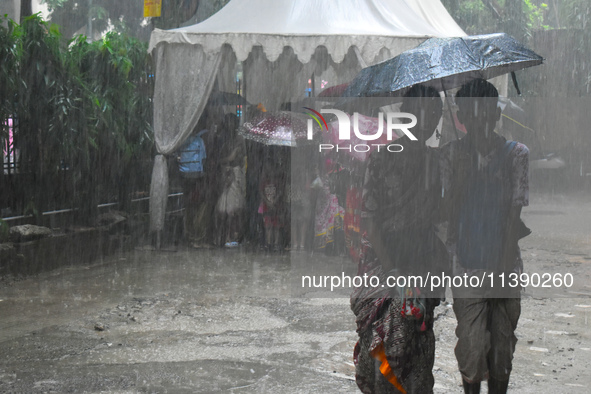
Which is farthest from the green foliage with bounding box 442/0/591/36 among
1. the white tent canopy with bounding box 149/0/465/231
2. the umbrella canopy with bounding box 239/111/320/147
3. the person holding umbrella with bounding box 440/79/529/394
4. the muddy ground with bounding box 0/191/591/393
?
the person holding umbrella with bounding box 440/79/529/394

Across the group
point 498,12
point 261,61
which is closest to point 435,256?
point 261,61

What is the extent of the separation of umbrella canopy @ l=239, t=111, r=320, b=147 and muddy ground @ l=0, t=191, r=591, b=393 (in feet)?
4.92

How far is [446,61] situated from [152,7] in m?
8.13

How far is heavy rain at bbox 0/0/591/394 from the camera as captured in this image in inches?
136

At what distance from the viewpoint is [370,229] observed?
3.44m

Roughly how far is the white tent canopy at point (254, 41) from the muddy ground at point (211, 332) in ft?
6.55

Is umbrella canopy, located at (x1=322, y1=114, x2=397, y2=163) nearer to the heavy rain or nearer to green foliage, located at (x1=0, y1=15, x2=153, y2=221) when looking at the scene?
the heavy rain

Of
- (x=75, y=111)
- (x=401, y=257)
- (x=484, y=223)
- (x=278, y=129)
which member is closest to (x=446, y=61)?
(x=484, y=223)

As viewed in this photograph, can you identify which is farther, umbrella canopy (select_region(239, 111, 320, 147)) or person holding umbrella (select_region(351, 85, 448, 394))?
umbrella canopy (select_region(239, 111, 320, 147))

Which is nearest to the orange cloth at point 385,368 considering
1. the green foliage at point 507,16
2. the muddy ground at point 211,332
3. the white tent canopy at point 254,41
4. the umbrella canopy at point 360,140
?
the muddy ground at point 211,332

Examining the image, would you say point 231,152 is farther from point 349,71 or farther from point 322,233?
point 349,71

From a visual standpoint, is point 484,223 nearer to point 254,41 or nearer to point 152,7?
point 254,41

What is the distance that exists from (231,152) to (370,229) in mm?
6413

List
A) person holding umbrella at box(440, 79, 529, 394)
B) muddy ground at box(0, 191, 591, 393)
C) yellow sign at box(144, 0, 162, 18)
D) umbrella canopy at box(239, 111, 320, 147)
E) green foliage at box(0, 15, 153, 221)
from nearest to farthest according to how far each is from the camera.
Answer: person holding umbrella at box(440, 79, 529, 394), muddy ground at box(0, 191, 591, 393), umbrella canopy at box(239, 111, 320, 147), green foliage at box(0, 15, 153, 221), yellow sign at box(144, 0, 162, 18)
